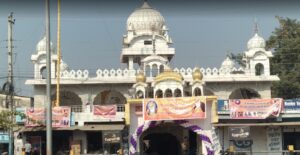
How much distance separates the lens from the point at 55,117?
25234 mm

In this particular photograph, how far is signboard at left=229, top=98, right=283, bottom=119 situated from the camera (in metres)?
24.3

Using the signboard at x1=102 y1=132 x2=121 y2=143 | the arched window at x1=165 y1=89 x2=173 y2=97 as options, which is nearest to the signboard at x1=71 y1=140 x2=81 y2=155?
the signboard at x1=102 y1=132 x2=121 y2=143

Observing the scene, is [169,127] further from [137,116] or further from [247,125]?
[247,125]

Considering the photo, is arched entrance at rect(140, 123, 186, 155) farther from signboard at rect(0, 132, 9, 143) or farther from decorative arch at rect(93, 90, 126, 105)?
signboard at rect(0, 132, 9, 143)

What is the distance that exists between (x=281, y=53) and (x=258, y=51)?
8.65 m

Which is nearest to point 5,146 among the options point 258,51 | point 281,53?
point 258,51

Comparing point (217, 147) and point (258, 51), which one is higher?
point (258, 51)

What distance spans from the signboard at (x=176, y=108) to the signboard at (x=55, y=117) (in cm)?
382

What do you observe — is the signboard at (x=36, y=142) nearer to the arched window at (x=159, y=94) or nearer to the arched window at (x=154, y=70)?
the arched window at (x=159, y=94)

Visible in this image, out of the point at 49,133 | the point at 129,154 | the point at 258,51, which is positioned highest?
the point at 258,51

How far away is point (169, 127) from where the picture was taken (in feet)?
85.3

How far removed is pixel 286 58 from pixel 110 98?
48.6ft

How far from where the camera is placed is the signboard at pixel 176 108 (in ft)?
77.3

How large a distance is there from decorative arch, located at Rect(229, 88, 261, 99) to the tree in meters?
5.91
